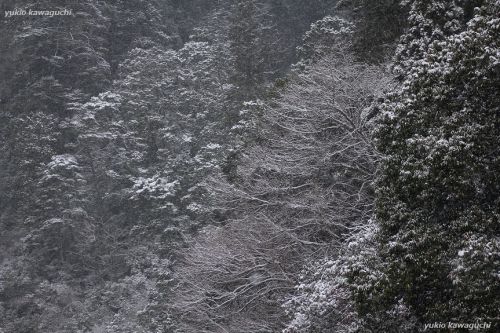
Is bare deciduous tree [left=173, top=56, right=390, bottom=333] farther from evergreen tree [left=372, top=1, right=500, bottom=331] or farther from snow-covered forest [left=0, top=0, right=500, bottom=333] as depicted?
evergreen tree [left=372, top=1, right=500, bottom=331]

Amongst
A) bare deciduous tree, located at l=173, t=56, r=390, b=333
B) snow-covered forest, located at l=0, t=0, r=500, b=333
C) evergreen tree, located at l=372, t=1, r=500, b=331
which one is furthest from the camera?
bare deciduous tree, located at l=173, t=56, r=390, b=333

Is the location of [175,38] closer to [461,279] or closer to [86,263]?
[86,263]

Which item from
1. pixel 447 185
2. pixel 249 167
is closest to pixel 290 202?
pixel 249 167

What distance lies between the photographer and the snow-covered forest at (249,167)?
24.5 feet

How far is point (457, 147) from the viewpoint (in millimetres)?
7250

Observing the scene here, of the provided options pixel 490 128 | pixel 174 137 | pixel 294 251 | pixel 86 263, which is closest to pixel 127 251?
pixel 86 263

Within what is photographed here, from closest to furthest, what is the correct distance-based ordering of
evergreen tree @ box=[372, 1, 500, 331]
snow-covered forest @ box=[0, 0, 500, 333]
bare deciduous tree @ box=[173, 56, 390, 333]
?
evergreen tree @ box=[372, 1, 500, 331] → snow-covered forest @ box=[0, 0, 500, 333] → bare deciduous tree @ box=[173, 56, 390, 333]

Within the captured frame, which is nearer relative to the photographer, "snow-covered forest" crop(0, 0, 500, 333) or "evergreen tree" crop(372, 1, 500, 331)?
"evergreen tree" crop(372, 1, 500, 331)

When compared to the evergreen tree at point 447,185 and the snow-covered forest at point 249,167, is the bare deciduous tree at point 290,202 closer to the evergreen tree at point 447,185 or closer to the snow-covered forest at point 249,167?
the snow-covered forest at point 249,167

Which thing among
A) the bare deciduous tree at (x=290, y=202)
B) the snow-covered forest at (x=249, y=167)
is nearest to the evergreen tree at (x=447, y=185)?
the snow-covered forest at (x=249, y=167)

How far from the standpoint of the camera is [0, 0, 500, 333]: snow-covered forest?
7.47 meters

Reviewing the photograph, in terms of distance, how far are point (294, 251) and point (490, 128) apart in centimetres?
595

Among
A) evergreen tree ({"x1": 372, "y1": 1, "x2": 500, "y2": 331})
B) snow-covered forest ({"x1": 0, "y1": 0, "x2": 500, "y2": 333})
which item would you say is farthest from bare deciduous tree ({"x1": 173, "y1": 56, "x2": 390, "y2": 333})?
evergreen tree ({"x1": 372, "y1": 1, "x2": 500, "y2": 331})

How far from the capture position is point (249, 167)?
14.4 meters
